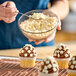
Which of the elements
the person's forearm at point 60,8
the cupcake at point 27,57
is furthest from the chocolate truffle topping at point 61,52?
the person's forearm at point 60,8

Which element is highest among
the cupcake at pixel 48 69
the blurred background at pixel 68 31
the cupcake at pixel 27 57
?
the blurred background at pixel 68 31

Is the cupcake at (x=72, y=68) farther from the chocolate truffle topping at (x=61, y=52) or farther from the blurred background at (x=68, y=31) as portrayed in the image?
the blurred background at (x=68, y=31)

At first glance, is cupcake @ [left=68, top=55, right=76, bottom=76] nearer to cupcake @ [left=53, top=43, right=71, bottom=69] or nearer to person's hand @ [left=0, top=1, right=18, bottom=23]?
cupcake @ [left=53, top=43, right=71, bottom=69]

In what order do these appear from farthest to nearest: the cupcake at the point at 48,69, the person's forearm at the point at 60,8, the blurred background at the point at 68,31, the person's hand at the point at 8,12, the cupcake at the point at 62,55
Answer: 1. the blurred background at the point at 68,31
2. the person's forearm at the point at 60,8
3. the cupcake at the point at 62,55
4. the person's hand at the point at 8,12
5. the cupcake at the point at 48,69

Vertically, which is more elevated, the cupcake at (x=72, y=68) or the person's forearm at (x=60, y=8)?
the person's forearm at (x=60, y=8)

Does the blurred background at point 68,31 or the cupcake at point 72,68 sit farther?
the blurred background at point 68,31

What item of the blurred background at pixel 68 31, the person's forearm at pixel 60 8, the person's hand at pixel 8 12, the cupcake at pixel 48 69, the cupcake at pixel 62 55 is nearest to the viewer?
the cupcake at pixel 48 69

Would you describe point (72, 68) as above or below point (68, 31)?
below

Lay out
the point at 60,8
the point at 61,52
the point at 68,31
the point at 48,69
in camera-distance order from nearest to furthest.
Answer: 1. the point at 48,69
2. the point at 61,52
3. the point at 60,8
4. the point at 68,31

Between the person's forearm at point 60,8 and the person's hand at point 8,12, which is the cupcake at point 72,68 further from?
the person's forearm at point 60,8

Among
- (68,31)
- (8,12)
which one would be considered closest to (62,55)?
(8,12)

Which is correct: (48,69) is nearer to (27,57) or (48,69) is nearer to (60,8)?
(27,57)

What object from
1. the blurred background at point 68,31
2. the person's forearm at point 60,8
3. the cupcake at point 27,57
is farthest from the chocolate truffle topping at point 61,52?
the blurred background at point 68,31

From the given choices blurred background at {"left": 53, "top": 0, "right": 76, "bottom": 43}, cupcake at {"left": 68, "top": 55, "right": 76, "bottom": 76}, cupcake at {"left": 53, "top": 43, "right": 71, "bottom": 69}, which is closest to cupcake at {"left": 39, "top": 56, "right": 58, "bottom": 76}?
cupcake at {"left": 68, "top": 55, "right": 76, "bottom": 76}
